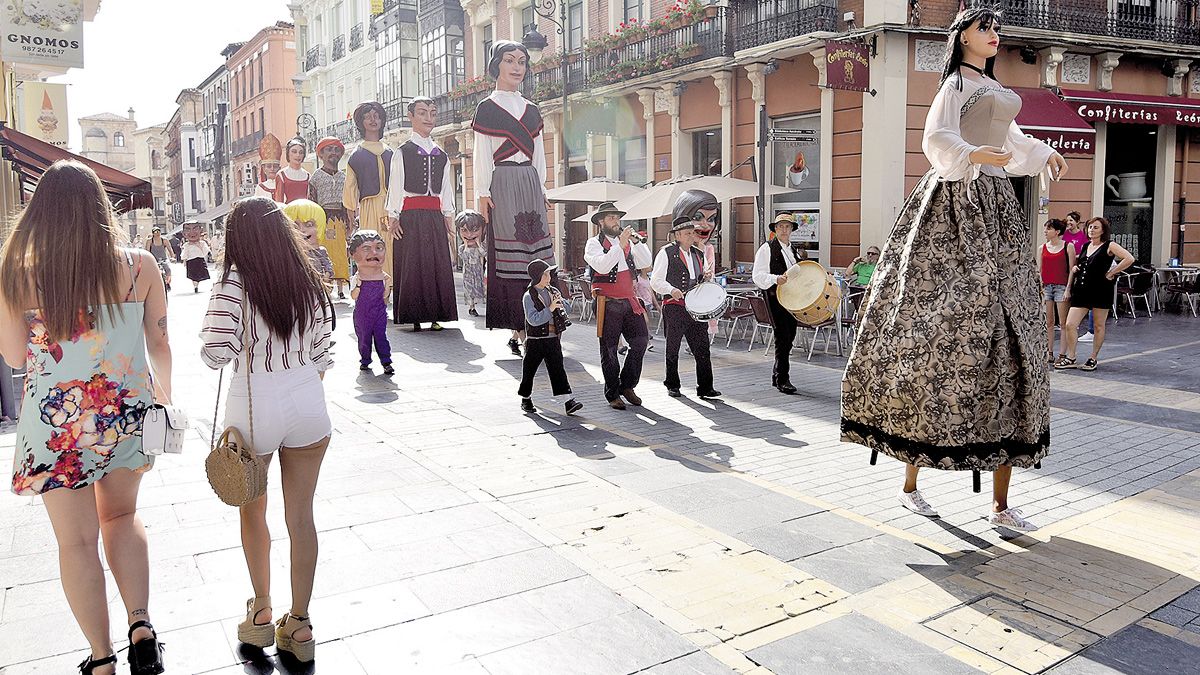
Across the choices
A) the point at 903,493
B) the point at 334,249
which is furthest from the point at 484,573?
the point at 334,249

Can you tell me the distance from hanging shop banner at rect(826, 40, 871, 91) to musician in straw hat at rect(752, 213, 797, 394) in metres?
7.18

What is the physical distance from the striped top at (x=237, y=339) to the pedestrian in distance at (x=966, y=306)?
8.96 ft

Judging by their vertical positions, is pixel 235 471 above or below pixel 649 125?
below

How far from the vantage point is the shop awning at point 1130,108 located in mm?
17703

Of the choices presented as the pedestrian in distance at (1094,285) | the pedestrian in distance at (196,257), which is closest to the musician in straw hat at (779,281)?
the pedestrian in distance at (1094,285)

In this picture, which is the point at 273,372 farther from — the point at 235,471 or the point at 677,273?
the point at 677,273

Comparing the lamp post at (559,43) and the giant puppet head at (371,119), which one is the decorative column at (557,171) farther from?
the giant puppet head at (371,119)

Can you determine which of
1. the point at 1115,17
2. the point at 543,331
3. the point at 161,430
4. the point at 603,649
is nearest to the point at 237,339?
the point at 161,430

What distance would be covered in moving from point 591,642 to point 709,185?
13300 mm

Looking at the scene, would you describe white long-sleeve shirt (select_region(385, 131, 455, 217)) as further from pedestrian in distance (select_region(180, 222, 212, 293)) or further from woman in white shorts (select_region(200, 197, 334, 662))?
pedestrian in distance (select_region(180, 222, 212, 293))

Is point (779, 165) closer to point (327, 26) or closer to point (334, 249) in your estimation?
point (334, 249)

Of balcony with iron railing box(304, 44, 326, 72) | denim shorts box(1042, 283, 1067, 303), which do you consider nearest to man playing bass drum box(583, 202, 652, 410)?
denim shorts box(1042, 283, 1067, 303)

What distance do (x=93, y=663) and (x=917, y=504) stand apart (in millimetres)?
3860

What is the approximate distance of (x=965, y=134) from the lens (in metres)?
4.79
